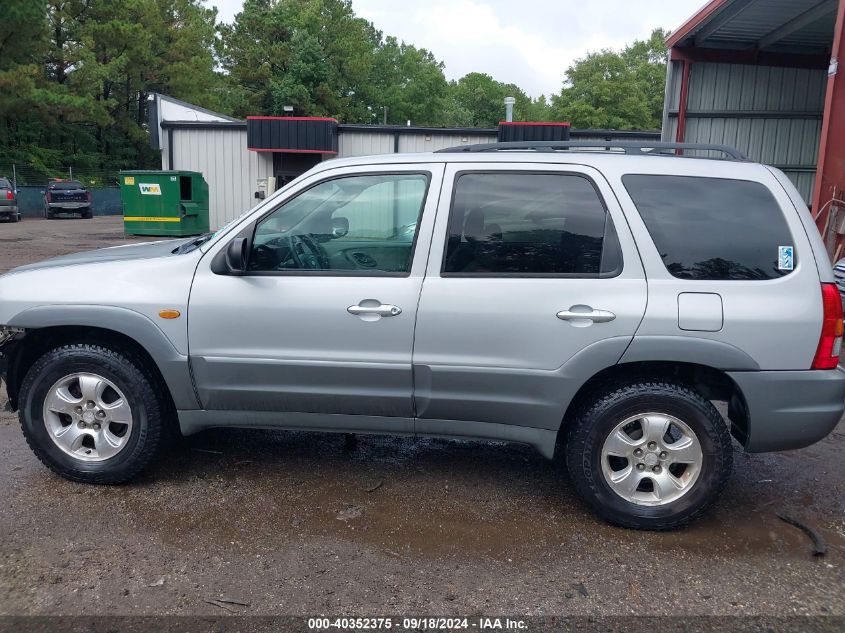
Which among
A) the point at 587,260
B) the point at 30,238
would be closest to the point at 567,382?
the point at 587,260

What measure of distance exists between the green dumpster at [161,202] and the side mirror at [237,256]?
17.9 meters

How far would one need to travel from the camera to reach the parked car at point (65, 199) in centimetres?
2986

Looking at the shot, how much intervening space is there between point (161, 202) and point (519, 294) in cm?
1896

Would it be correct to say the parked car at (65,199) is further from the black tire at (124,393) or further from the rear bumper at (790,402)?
the rear bumper at (790,402)

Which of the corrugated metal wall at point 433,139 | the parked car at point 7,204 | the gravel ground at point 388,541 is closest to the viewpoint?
the gravel ground at point 388,541

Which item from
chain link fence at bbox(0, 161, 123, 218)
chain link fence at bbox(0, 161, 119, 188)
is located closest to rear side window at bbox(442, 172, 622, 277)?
chain link fence at bbox(0, 161, 123, 218)

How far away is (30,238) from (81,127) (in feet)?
95.5

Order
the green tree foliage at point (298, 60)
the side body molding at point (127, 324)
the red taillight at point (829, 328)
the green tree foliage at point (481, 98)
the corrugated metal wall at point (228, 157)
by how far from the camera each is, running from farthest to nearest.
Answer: the green tree foliage at point (481, 98), the green tree foliage at point (298, 60), the corrugated metal wall at point (228, 157), the side body molding at point (127, 324), the red taillight at point (829, 328)

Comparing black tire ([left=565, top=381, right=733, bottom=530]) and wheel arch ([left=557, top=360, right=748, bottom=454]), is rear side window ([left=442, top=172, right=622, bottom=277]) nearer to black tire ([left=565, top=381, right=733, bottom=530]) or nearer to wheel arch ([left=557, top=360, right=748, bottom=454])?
wheel arch ([left=557, top=360, right=748, bottom=454])

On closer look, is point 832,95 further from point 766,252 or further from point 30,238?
point 30,238

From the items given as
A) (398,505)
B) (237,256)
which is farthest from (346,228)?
(398,505)

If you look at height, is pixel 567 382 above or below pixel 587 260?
below

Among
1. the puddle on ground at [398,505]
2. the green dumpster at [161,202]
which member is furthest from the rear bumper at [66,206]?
the puddle on ground at [398,505]

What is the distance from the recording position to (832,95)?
9.21 m
